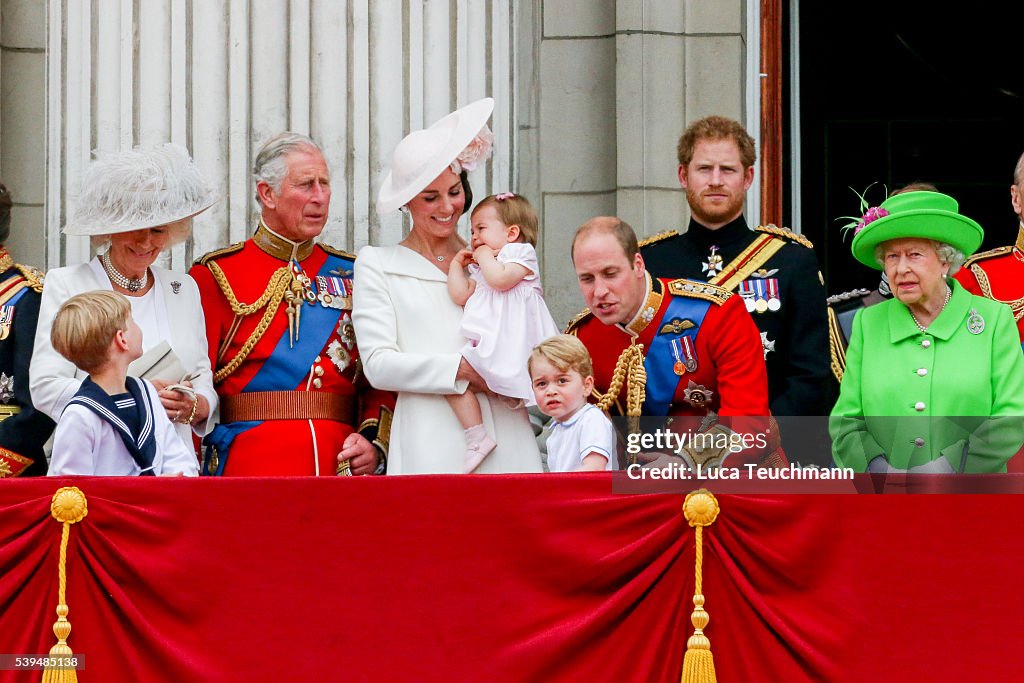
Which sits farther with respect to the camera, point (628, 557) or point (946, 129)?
point (946, 129)

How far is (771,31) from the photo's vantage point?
786 centimetres

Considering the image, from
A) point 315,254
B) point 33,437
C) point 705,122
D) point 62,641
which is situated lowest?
point 62,641

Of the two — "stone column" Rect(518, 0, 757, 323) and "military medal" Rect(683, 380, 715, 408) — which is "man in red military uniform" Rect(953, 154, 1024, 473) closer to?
"military medal" Rect(683, 380, 715, 408)

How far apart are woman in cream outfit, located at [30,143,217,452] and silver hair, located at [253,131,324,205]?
0.25m

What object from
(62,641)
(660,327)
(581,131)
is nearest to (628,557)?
(660,327)

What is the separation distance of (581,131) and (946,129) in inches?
137

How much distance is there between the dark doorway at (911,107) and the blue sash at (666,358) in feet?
13.9

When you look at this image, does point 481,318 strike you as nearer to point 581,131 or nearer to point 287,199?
point 287,199

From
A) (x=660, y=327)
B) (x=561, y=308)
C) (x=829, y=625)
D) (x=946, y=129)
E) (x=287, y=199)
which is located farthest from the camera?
(x=946, y=129)

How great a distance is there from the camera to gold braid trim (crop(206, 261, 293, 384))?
249 inches

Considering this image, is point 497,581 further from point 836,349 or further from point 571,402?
point 836,349

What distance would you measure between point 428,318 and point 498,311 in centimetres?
24

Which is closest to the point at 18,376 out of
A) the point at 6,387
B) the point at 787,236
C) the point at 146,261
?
the point at 6,387

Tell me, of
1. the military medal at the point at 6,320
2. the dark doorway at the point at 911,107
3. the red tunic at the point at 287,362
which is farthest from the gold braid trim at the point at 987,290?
the dark doorway at the point at 911,107
